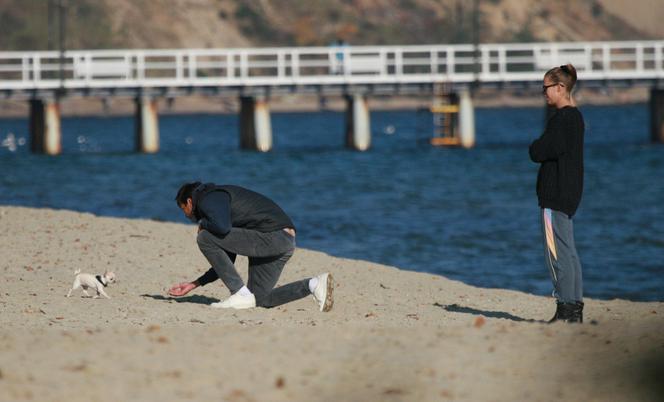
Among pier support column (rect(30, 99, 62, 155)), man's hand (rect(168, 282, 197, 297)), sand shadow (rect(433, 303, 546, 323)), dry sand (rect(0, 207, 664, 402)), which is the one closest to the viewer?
dry sand (rect(0, 207, 664, 402))

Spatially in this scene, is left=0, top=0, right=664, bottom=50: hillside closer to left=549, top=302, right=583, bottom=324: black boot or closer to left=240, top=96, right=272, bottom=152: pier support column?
left=240, top=96, right=272, bottom=152: pier support column

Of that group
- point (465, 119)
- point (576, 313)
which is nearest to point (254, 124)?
point (465, 119)

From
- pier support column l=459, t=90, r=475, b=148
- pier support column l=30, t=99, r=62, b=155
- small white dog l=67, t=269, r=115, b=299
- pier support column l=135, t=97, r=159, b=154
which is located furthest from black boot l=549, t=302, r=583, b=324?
pier support column l=459, t=90, r=475, b=148

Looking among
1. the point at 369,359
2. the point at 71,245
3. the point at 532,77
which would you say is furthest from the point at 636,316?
the point at 532,77

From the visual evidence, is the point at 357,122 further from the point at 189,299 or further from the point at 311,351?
the point at 311,351

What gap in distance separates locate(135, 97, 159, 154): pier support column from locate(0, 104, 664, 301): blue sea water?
2.27ft

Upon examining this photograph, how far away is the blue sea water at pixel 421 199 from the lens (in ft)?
68.1

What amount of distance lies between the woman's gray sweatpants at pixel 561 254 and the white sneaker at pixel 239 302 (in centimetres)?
247

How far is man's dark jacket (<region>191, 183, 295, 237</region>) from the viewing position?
10.5m

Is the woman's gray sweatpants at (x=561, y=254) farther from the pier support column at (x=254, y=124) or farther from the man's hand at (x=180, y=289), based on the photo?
the pier support column at (x=254, y=124)

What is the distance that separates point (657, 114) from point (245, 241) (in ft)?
157

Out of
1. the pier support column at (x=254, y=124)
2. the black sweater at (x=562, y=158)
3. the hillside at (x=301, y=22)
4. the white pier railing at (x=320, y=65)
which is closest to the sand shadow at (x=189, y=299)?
the black sweater at (x=562, y=158)

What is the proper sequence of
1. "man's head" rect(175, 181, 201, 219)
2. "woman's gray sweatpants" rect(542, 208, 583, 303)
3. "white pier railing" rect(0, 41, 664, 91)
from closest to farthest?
"woman's gray sweatpants" rect(542, 208, 583, 303) < "man's head" rect(175, 181, 201, 219) < "white pier railing" rect(0, 41, 664, 91)

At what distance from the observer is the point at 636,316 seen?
1159 centimetres
